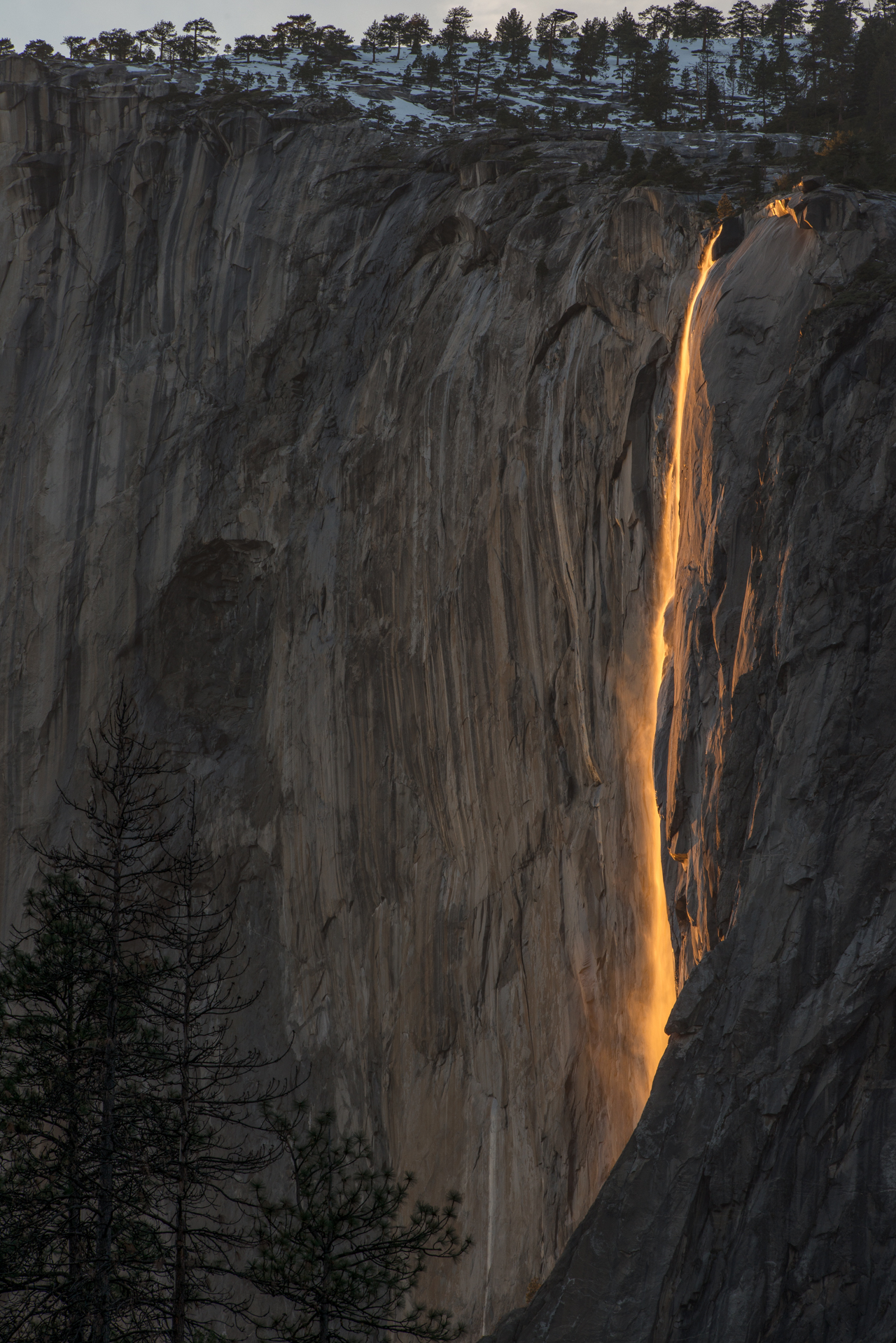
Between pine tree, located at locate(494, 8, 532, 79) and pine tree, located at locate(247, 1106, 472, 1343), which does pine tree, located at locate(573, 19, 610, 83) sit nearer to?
pine tree, located at locate(494, 8, 532, 79)

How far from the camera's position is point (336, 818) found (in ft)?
107

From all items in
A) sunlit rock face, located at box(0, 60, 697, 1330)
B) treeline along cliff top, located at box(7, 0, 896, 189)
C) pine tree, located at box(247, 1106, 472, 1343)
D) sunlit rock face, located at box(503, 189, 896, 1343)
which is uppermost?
treeline along cliff top, located at box(7, 0, 896, 189)

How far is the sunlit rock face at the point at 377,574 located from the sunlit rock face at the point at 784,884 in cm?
409

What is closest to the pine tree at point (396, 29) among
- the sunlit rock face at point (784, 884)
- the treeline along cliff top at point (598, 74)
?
the treeline along cliff top at point (598, 74)

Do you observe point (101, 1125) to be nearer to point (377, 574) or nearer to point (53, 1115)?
point (53, 1115)

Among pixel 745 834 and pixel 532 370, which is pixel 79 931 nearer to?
pixel 745 834

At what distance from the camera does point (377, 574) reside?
3216 cm

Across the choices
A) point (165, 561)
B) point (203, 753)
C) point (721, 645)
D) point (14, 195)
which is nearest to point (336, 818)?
point (203, 753)

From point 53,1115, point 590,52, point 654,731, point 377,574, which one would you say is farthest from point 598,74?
point 53,1115

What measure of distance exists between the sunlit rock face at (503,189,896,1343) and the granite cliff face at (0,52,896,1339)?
0.05 m

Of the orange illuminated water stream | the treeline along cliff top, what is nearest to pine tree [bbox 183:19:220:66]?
the treeline along cliff top

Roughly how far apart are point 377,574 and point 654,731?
11.5 meters

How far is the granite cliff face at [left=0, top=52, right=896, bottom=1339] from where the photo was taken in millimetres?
15789

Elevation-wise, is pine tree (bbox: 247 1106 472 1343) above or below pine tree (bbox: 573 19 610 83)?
below
